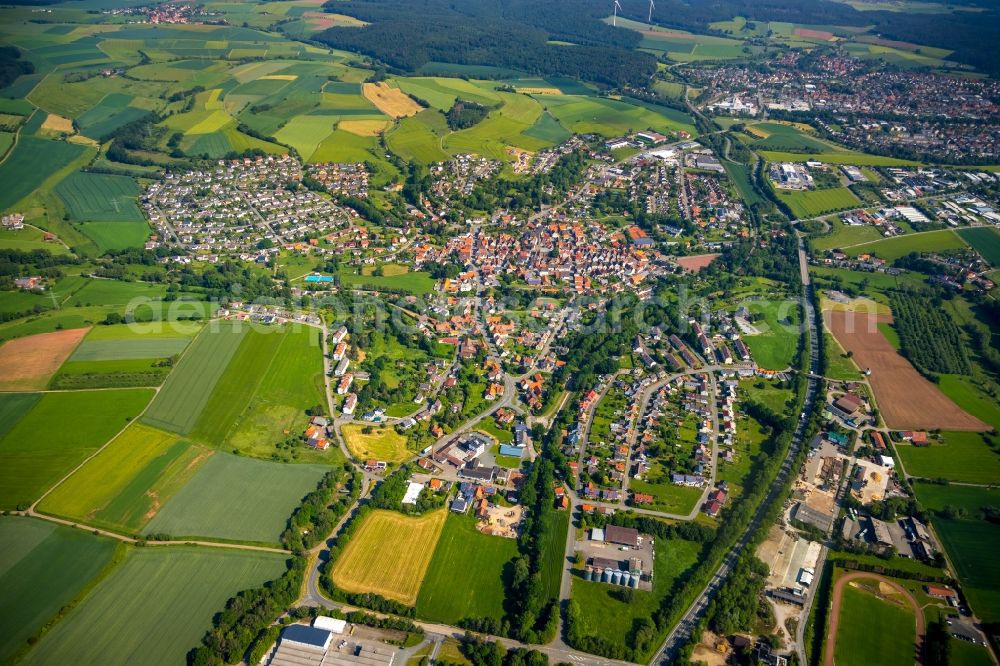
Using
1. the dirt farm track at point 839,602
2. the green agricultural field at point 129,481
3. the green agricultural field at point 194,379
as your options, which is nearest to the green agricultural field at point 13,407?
the green agricultural field at point 129,481

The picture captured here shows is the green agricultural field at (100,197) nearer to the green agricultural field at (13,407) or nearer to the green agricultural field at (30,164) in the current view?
the green agricultural field at (30,164)

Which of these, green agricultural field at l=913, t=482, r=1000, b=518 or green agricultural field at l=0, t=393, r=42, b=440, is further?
green agricultural field at l=0, t=393, r=42, b=440

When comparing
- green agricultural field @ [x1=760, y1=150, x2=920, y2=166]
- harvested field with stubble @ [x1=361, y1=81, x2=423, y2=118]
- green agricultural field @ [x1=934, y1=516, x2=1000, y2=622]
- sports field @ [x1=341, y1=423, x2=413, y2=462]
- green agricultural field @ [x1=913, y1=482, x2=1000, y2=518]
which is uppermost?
harvested field with stubble @ [x1=361, y1=81, x2=423, y2=118]

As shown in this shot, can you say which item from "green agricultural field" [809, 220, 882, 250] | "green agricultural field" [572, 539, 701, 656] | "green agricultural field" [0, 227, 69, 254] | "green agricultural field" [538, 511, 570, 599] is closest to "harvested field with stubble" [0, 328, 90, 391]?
"green agricultural field" [0, 227, 69, 254]

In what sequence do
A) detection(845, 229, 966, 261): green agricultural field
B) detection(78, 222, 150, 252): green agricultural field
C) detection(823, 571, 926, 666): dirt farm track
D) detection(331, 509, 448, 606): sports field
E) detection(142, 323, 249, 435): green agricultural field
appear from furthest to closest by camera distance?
detection(845, 229, 966, 261): green agricultural field
detection(78, 222, 150, 252): green agricultural field
detection(142, 323, 249, 435): green agricultural field
detection(331, 509, 448, 606): sports field
detection(823, 571, 926, 666): dirt farm track

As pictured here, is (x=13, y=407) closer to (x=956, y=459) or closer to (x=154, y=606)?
(x=154, y=606)

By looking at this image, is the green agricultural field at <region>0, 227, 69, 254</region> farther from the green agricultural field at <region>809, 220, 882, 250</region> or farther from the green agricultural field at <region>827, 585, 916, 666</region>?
the green agricultural field at <region>809, 220, 882, 250</region>

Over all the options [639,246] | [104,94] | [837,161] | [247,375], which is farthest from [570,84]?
[247,375]

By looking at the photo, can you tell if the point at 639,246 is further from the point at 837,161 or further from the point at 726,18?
the point at 726,18
